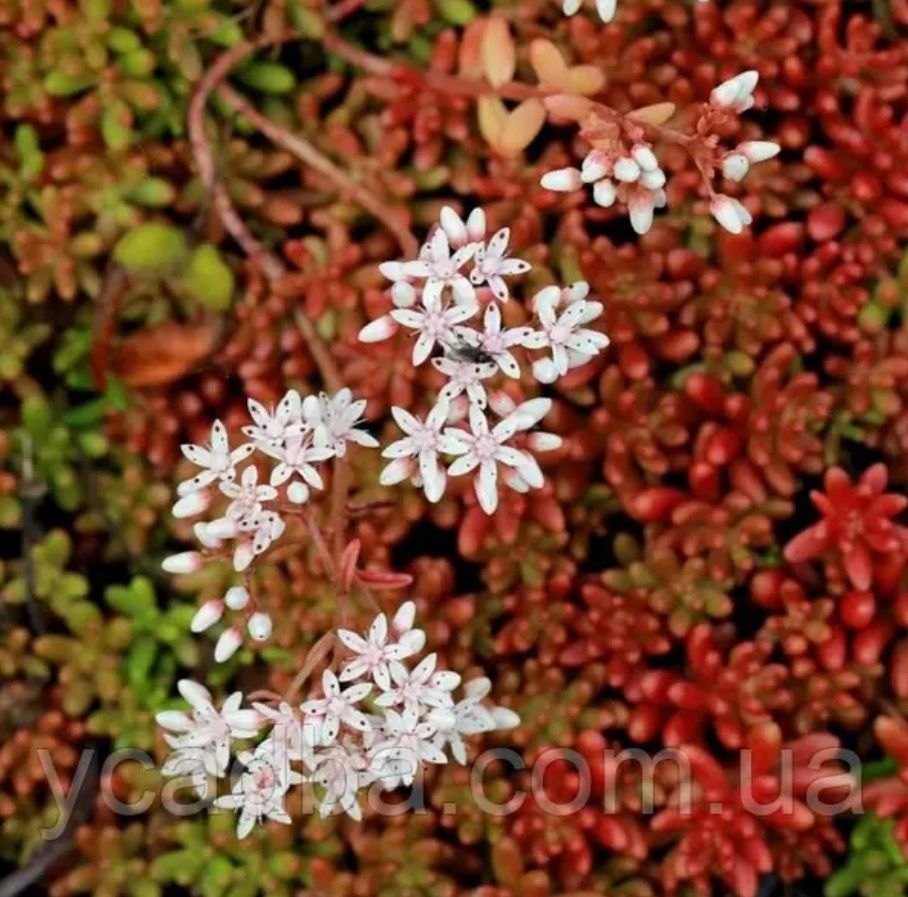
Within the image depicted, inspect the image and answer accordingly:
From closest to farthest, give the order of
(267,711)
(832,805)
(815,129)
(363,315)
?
1. (267,711)
2. (832,805)
3. (363,315)
4. (815,129)


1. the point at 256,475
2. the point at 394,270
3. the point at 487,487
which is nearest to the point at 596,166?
the point at 394,270

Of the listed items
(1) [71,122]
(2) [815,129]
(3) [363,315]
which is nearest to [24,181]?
(1) [71,122]

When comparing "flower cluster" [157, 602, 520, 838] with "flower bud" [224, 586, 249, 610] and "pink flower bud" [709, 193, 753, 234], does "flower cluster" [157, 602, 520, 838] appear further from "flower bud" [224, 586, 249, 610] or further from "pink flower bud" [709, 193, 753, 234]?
"pink flower bud" [709, 193, 753, 234]

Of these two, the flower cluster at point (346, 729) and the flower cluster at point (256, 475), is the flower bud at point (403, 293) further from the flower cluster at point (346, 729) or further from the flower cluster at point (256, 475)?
the flower cluster at point (346, 729)

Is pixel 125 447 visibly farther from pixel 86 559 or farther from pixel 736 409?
pixel 736 409

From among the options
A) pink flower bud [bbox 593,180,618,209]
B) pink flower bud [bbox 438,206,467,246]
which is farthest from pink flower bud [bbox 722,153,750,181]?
pink flower bud [bbox 438,206,467,246]

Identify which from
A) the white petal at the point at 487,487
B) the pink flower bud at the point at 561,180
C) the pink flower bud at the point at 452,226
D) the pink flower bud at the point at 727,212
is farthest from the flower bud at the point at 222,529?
the pink flower bud at the point at 727,212
